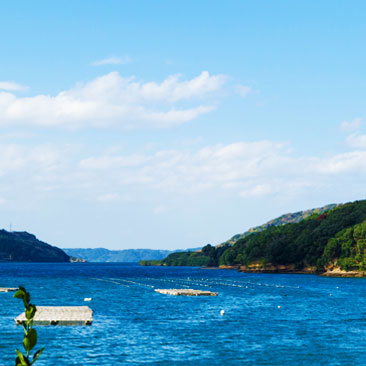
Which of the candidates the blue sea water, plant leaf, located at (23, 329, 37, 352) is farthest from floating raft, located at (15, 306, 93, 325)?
plant leaf, located at (23, 329, 37, 352)

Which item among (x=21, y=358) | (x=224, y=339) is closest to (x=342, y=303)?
(x=224, y=339)

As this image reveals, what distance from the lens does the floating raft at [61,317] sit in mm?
79188

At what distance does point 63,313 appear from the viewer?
88.5 m

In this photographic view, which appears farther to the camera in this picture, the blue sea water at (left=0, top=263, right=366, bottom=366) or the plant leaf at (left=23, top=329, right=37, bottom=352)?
the blue sea water at (left=0, top=263, right=366, bottom=366)

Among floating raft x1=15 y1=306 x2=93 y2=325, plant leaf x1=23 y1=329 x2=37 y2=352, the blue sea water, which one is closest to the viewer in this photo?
plant leaf x1=23 y1=329 x2=37 y2=352

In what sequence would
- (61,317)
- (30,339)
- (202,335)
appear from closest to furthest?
(30,339)
(202,335)
(61,317)

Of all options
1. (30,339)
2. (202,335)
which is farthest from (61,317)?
(30,339)

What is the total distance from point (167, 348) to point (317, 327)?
29.5 metres

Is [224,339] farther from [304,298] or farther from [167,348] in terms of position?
[304,298]

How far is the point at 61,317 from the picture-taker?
8275 centimetres

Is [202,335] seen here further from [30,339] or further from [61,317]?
[30,339]

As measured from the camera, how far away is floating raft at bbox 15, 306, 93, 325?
79.2 metres

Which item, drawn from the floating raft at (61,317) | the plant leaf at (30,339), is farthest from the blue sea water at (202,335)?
the plant leaf at (30,339)

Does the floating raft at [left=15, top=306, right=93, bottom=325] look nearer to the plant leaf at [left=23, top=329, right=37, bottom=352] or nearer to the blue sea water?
the blue sea water
